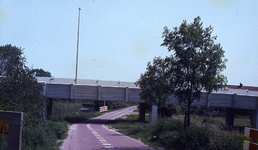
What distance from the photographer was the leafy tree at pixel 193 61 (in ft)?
42.7

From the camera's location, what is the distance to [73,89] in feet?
132

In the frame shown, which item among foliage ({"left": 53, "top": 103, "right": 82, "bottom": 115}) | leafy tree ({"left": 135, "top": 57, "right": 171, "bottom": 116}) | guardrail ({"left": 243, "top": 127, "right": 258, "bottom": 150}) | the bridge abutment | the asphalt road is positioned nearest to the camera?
guardrail ({"left": 243, "top": 127, "right": 258, "bottom": 150})

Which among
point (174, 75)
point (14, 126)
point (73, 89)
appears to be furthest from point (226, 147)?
point (73, 89)

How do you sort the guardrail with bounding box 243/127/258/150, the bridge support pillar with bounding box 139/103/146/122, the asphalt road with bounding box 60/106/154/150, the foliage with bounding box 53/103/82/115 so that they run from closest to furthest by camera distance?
the guardrail with bounding box 243/127/258/150
the asphalt road with bounding box 60/106/154/150
the bridge support pillar with bounding box 139/103/146/122
the foliage with bounding box 53/103/82/115

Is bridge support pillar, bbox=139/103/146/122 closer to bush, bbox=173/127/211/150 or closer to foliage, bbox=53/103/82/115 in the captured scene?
foliage, bbox=53/103/82/115

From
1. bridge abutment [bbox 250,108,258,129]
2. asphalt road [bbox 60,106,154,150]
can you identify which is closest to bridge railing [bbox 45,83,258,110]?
bridge abutment [bbox 250,108,258,129]

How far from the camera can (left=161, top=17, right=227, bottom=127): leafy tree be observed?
1301 centimetres

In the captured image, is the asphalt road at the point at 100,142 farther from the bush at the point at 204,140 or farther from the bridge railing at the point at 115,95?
the bridge railing at the point at 115,95

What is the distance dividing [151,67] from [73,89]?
1889cm

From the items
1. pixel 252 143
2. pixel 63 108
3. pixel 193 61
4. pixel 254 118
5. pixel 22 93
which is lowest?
pixel 63 108

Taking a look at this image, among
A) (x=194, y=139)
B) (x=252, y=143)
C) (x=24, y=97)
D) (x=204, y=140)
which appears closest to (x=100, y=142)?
(x=194, y=139)

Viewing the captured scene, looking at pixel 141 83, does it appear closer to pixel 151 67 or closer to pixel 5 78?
pixel 151 67

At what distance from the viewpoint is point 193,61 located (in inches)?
515

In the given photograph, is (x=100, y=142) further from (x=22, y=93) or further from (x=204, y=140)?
(x=22, y=93)
